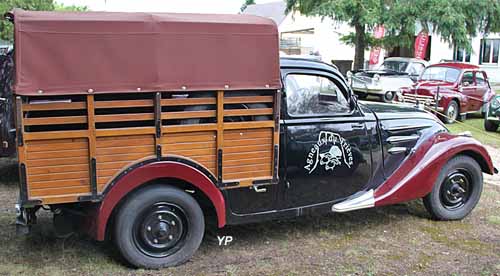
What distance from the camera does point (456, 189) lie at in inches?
233

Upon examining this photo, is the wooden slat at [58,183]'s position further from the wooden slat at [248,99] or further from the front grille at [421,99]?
the front grille at [421,99]

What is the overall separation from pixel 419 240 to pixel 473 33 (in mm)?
18095

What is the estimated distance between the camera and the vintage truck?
3930mm

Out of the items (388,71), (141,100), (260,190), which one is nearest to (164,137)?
(141,100)

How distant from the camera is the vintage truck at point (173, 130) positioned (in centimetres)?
393

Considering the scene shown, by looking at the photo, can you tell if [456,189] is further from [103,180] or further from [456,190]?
[103,180]

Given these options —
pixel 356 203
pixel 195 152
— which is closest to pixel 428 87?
pixel 356 203

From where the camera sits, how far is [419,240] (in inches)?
211

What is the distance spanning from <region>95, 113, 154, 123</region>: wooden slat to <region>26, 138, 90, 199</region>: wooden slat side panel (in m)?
0.19

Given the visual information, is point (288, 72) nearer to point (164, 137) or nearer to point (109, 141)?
point (164, 137)

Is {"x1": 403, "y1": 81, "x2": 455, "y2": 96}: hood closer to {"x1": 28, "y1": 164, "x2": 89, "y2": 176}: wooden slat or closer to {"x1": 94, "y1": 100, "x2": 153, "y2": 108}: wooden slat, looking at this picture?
{"x1": 94, "y1": 100, "x2": 153, "y2": 108}: wooden slat

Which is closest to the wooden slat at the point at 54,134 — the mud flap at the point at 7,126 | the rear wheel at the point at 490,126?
the mud flap at the point at 7,126

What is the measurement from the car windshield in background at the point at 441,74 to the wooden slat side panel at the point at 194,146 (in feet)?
43.5

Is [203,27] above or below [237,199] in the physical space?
above
